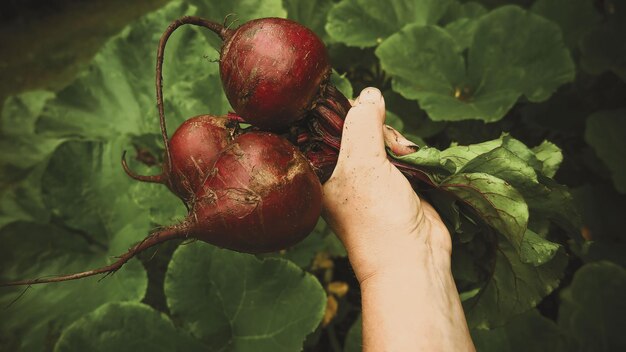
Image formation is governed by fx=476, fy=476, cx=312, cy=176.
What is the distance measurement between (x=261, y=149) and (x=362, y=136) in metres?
0.30

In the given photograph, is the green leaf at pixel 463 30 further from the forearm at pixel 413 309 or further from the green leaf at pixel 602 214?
the forearm at pixel 413 309

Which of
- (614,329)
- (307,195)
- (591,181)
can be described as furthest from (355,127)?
(591,181)

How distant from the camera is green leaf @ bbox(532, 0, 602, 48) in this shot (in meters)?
2.56

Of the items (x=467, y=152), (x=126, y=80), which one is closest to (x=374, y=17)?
(x=467, y=152)

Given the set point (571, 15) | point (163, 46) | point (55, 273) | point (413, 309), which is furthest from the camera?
point (571, 15)

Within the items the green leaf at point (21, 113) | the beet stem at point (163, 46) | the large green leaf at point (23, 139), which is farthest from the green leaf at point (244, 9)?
the green leaf at point (21, 113)

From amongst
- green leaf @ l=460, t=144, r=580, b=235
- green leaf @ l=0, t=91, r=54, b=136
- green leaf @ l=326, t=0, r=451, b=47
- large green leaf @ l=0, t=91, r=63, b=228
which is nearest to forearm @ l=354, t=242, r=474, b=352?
green leaf @ l=460, t=144, r=580, b=235

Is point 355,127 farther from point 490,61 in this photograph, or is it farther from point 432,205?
point 490,61

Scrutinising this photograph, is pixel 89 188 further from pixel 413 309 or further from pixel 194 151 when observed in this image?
pixel 413 309

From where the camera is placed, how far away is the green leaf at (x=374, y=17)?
243 cm

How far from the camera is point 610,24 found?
240 centimetres

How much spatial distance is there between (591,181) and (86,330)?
2.51 m

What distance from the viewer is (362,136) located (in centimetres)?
139

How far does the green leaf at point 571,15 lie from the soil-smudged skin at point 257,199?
6.38 ft
